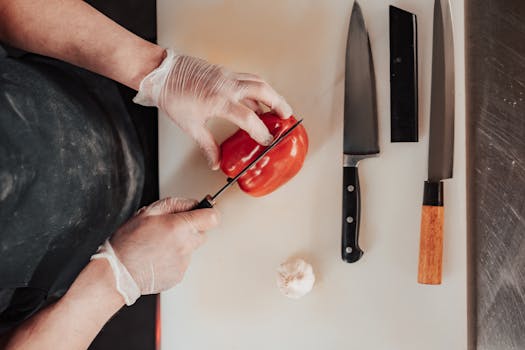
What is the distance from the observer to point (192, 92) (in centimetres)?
97

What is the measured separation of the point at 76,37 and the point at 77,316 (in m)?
0.50

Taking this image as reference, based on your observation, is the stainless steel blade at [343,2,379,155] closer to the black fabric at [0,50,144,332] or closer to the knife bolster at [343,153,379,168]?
the knife bolster at [343,153,379,168]

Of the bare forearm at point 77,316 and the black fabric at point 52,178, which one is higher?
the black fabric at point 52,178

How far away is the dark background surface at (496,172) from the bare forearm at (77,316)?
752 millimetres

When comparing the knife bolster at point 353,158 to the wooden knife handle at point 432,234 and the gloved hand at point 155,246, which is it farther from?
the gloved hand at point 155,246

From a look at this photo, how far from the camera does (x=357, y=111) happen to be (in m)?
1.05

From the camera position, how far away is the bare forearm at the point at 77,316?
861mm

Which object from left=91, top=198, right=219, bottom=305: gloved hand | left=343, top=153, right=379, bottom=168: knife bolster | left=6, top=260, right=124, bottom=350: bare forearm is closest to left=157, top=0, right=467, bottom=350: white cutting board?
left=343, top=153, right=379, bottom=168: knife bolster

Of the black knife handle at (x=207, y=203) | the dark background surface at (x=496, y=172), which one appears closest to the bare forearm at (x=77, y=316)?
the black knife handle at (x=207, y=203)

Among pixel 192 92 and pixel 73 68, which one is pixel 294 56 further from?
pixel 73 68

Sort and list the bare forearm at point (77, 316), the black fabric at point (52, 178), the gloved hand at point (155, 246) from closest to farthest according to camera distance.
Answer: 1. the black fabric at point (52, 178)
2. the bare forearm at point (77, 316)
3. the gloved hand at point (155, 246)

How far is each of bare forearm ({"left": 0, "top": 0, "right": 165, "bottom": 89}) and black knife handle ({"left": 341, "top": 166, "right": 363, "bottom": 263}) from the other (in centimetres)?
46

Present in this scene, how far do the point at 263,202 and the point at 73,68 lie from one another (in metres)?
0.48

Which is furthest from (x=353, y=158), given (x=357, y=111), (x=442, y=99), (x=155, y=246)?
(x=155, y=246)
